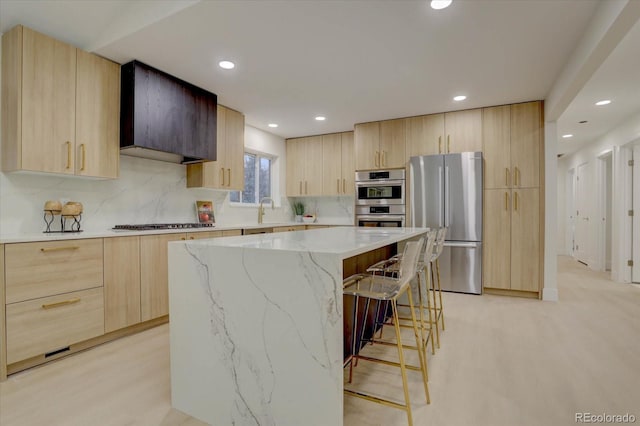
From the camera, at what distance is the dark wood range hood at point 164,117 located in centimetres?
289

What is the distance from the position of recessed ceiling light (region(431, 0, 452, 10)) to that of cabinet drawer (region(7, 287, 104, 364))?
3193mm

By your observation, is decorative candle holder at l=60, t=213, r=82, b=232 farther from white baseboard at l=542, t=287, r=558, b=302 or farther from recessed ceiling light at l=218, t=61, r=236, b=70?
white baseboard at l=542, t=287, r=558, b=302

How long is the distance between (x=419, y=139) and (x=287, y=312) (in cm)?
380

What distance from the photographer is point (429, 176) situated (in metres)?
4.42

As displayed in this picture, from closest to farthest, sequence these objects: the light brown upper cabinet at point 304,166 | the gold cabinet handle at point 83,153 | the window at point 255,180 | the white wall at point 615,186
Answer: the gold cabinet handle at point 83,153 < the white wall at point 615,186 < the window at point 255,180 < the light brown upper cabinet at point 304,166

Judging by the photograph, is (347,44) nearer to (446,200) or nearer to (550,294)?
(446,200)

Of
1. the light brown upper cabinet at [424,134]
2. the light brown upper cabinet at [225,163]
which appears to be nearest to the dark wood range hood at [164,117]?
the light brown upper cabinet at [225,163]

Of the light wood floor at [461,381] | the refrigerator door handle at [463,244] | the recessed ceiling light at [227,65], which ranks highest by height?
the recessed ceiling light at [227,65]

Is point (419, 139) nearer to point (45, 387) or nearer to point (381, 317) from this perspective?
point (381, 317)

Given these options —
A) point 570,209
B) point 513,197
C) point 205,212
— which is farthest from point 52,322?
point 570,209

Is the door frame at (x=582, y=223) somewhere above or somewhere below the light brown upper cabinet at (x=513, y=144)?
below

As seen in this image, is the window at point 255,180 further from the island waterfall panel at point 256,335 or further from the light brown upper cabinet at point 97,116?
the island waterfall panel at point 256,335

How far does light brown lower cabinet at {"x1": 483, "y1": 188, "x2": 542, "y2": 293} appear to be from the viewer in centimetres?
402

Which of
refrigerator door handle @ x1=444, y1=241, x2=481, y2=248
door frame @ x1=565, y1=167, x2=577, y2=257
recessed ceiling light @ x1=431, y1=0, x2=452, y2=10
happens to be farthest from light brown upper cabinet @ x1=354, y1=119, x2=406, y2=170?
door frame @ x1=565, y1=167, x2=577, y2=257
